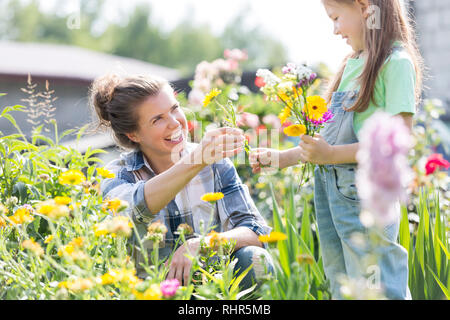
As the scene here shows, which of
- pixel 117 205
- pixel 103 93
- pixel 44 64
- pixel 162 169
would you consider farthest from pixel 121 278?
pixel 44 64

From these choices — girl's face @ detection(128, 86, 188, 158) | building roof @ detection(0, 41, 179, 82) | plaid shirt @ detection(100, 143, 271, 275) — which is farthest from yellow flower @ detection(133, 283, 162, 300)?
building roof @ detection(0, 41, 179, 82)

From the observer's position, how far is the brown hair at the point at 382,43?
1.41 metres

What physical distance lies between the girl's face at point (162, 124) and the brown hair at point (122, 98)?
0.09ft

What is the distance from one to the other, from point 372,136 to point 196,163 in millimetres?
833

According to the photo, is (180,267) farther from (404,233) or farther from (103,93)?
(103,93)

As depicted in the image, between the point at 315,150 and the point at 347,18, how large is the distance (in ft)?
1.45

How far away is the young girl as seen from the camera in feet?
4.35

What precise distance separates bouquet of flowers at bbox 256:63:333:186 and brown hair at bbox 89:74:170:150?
2.28ft

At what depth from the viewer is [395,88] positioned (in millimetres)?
1343

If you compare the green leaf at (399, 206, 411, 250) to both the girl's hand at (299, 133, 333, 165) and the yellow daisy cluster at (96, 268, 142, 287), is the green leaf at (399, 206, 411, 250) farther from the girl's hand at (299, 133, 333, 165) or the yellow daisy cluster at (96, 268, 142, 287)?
the yellow daisy cluster at (96, 268, 142, 287)

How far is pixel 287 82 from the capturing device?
4.34 ft

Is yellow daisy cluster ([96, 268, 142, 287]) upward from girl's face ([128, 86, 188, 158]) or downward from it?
downward
